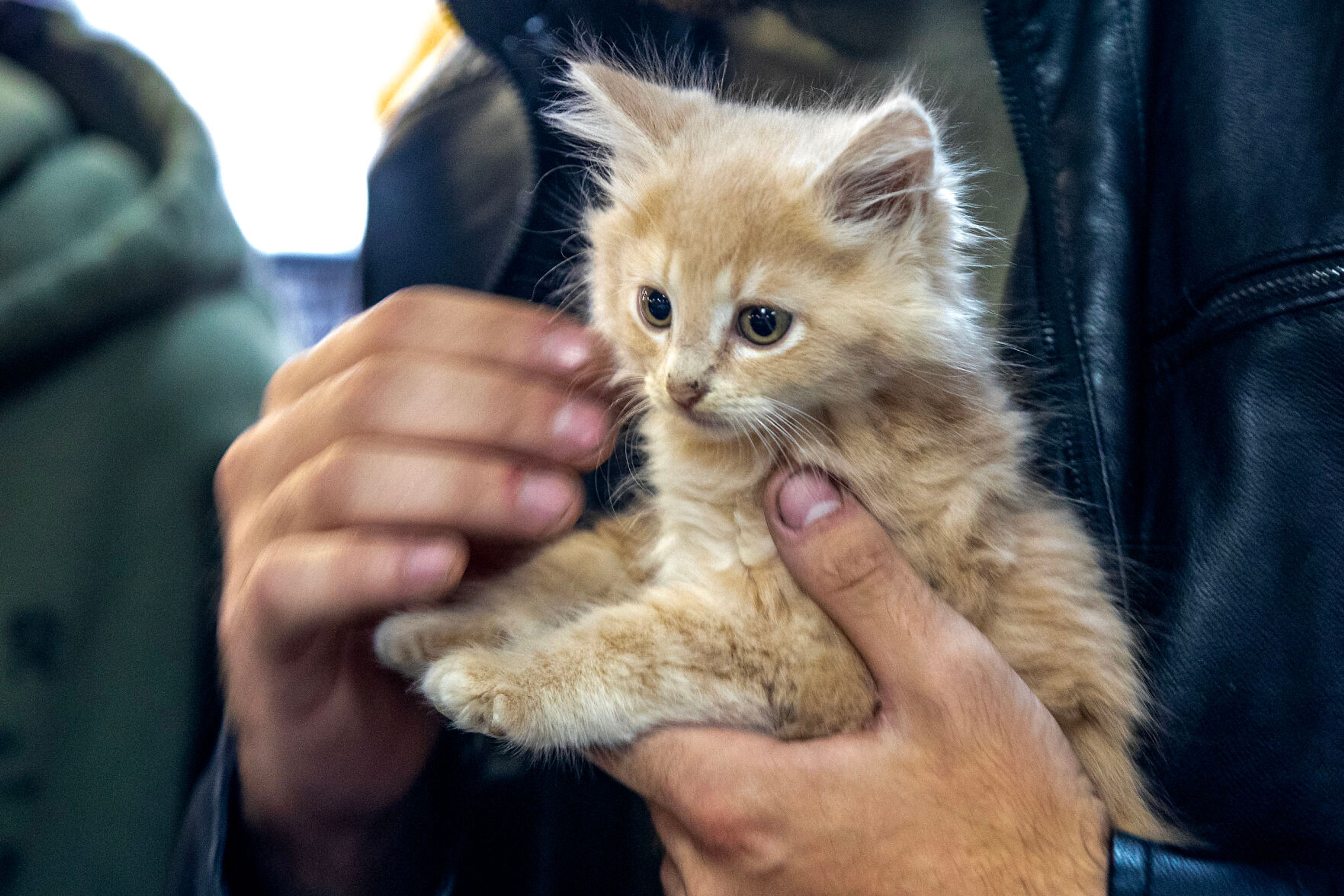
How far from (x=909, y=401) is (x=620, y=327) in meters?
0.34

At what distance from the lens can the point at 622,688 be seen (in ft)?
2.48

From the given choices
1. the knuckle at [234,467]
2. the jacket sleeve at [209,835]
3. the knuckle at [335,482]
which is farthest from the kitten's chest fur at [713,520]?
the jacket sleeve at [209,835]

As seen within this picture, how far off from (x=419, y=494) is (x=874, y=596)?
452mm

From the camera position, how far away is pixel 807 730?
77 centimetres

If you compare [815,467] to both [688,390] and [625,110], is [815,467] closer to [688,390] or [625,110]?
[688,390]

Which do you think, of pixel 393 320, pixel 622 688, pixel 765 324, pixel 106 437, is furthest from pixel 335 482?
pixel 106 437

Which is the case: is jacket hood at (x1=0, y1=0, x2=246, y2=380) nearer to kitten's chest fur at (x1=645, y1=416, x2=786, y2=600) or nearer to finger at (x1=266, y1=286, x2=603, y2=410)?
finger at (x1=266, y1=286, x2=603, y2=410)

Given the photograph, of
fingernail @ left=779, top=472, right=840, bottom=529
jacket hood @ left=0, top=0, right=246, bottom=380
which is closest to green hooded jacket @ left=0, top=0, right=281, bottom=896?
jacket hood @ left=0, top=0, right=246, bottom=380

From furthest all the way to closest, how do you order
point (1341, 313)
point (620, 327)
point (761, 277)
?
point (620, 327), point (761, 277), point (1341, 313)

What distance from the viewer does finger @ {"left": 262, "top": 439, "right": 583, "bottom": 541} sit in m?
0.74

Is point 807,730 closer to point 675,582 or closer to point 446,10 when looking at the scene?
point 675,582

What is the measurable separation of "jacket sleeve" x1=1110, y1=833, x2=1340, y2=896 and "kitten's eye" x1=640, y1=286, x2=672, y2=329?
670 mm

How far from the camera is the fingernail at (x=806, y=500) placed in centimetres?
75

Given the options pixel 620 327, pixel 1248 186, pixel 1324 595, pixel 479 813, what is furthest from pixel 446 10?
pixel 1324 595
